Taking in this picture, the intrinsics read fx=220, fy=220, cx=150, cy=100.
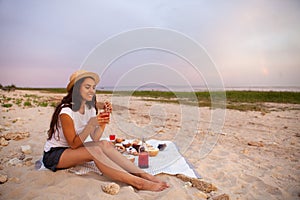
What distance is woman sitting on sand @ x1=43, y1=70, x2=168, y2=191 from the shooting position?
2584mm

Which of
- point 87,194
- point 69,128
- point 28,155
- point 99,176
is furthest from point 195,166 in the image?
point 28,155

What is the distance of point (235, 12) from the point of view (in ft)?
22.4

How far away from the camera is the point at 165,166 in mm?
3324

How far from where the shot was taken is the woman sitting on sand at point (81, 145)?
102 inches

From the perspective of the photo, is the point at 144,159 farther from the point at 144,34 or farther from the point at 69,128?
the point at 144,34

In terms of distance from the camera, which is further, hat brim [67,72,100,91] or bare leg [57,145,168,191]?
hat brim [67,72,100,91]

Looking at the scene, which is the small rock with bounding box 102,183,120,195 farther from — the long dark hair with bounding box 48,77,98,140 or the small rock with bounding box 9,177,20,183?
the small rock with bounding box 9,177,20,183

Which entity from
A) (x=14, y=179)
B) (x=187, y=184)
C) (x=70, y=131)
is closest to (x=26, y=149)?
(x=14, y=179)

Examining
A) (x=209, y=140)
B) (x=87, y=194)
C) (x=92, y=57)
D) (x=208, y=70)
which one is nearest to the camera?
(x=87, y=194)

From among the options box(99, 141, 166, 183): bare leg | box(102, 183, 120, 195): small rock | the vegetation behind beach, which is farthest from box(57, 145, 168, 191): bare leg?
the vegetation behind beach

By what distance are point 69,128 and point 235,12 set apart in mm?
6364

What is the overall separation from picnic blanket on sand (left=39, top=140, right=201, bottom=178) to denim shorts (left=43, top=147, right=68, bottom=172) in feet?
0.74

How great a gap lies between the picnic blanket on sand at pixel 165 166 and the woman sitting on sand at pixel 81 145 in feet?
0.65

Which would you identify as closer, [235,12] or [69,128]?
[69,128]
